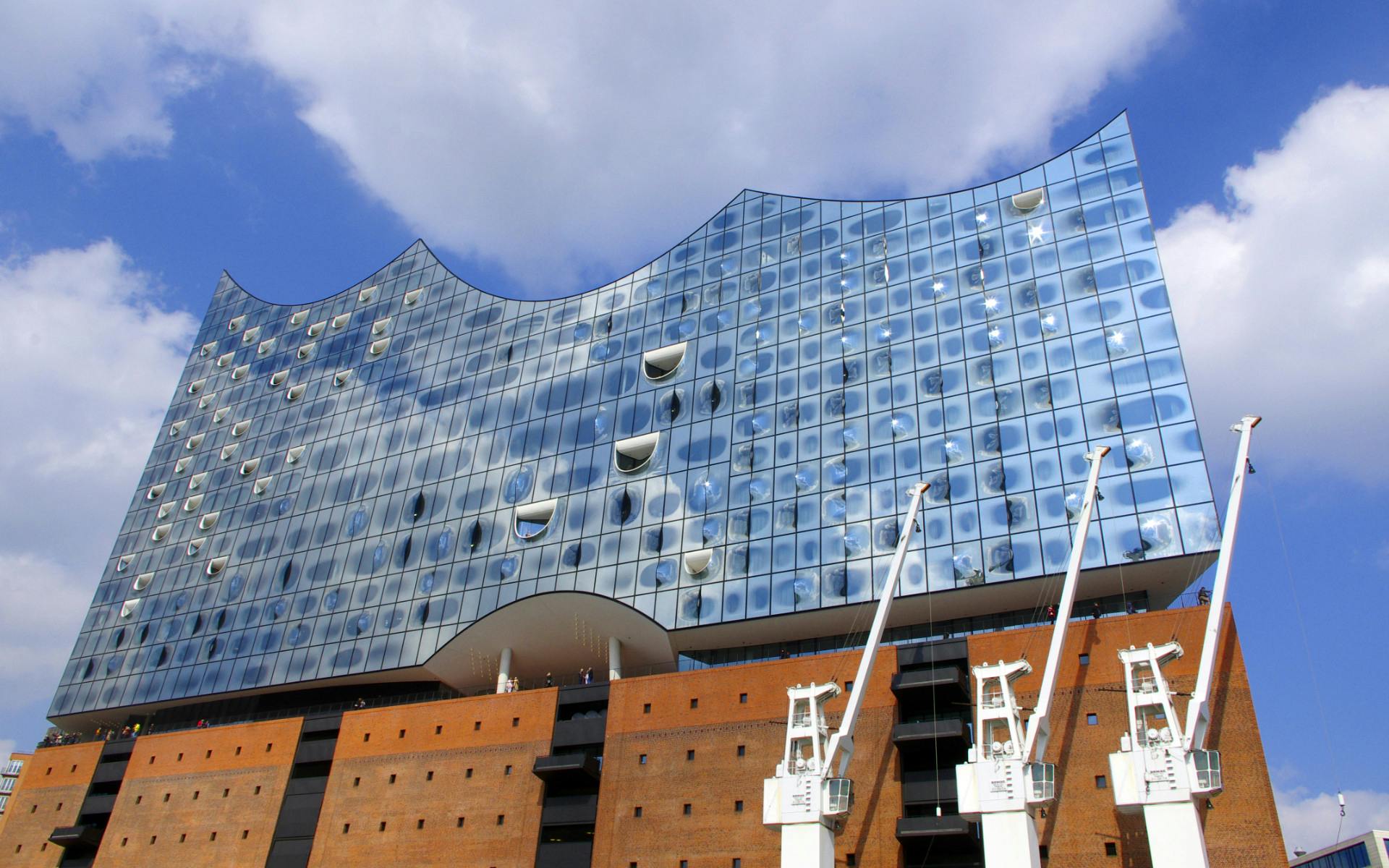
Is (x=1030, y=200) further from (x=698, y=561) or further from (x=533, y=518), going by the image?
(x=533, y=518)

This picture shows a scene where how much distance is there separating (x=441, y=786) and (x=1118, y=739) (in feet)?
79.1

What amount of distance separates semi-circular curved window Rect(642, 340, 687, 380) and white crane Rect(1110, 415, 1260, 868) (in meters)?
23.8

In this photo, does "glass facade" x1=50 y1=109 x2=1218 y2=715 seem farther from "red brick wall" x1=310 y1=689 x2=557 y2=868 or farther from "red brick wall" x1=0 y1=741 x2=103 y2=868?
"red brick wall" x1=310 y1=689 x2=557 y2=868

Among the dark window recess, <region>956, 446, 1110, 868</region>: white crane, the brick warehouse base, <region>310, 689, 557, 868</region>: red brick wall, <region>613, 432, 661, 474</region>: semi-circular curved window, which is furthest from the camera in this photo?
<region>613, 432, 661, 474</region>: semi-circular curved window

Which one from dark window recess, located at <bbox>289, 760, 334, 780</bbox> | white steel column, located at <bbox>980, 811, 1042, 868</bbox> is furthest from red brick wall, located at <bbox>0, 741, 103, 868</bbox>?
white steel column, located at <bbox>980, 811, 1042, 868</bbox>

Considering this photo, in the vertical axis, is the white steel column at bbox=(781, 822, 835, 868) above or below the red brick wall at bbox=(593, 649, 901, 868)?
below

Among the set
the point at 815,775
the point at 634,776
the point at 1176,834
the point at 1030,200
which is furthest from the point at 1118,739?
the point at 1030,200

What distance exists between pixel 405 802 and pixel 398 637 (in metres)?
7.98

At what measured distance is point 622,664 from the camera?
147ft

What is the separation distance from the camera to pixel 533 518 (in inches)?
1863

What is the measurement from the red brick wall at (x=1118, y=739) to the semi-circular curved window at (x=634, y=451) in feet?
57.3

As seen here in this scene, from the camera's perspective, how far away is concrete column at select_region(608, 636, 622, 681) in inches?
1689

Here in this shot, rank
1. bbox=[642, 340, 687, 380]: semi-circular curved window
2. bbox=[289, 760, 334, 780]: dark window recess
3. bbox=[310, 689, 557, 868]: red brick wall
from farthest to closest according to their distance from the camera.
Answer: bbox=[642, 340, 687, 380]: semi-circular curved window
bbox=[289, 760, 334, 780]: dark window recess
bbox=[310, 689, 557, 868]: red brick wall

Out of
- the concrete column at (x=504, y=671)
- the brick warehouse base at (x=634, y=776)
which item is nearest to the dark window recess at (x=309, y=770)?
the brick warehouse base at (x=634, y=776)
